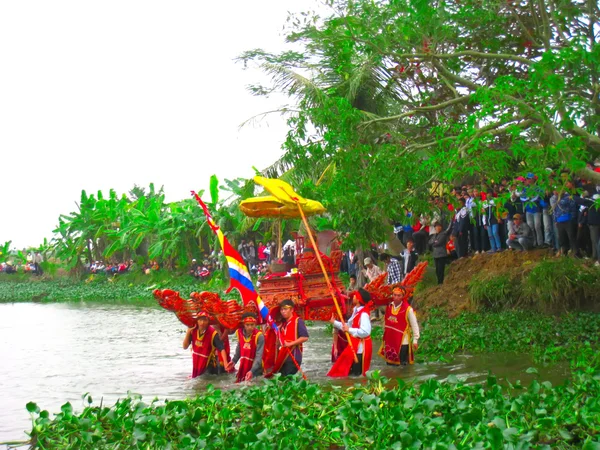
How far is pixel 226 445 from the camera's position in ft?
22.3

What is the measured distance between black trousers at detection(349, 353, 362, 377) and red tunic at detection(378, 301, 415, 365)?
83cm

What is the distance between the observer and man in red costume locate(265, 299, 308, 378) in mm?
10633

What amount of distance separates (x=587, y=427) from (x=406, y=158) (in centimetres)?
622

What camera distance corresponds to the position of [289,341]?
10.7m

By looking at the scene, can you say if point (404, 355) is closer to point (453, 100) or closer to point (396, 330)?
point (396, 330)

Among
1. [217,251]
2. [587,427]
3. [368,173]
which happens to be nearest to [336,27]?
[368,173]

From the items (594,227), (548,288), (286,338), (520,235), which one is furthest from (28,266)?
(286,338)

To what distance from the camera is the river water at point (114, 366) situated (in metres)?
11.0

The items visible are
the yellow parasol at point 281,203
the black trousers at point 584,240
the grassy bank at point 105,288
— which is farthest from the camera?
the grassy bank at point 105,288

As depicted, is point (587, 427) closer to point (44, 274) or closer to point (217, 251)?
point (217, 251)

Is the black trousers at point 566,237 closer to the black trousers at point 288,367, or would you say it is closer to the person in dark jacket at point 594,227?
the person in dark jacket at point 594,227

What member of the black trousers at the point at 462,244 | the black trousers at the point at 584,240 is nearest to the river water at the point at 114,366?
the black trousers at the point at 462,244

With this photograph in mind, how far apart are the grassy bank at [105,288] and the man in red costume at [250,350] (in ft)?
63.4

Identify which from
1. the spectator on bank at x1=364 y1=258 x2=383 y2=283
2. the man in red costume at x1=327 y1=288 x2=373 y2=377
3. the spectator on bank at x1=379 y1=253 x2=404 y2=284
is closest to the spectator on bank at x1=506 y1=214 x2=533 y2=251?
the spectator on bank at x1=379 y1=253 x2=404 y2=284
